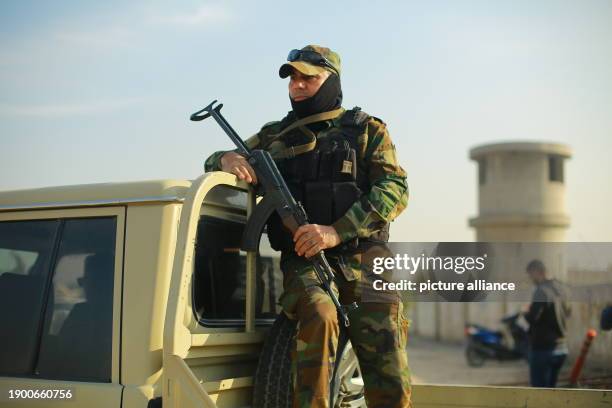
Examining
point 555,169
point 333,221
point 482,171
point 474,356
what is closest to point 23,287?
point 333,221

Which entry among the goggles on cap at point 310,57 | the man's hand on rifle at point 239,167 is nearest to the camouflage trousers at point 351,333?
the man's hand on rifle at point 239,167

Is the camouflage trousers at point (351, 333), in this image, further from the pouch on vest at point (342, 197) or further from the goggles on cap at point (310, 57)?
the goggles on cap at point (310, 57)

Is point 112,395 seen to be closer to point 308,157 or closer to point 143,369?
point 143,369

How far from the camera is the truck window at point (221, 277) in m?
3.42

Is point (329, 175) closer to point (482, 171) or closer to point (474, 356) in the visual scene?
point (474, 356)

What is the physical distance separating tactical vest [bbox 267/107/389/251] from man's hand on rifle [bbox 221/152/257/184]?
0.22 meters

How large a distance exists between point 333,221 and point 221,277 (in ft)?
1.85

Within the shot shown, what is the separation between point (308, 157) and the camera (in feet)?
12.2

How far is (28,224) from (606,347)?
11.0m

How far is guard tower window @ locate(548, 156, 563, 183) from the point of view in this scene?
95.4 feet

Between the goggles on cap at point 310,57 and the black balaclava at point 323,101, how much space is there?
7 centimetres

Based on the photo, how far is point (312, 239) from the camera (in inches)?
135

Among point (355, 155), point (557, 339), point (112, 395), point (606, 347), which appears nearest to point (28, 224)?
point (112, 395)

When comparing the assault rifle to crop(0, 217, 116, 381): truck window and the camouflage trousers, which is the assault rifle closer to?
the camouflage trousers
